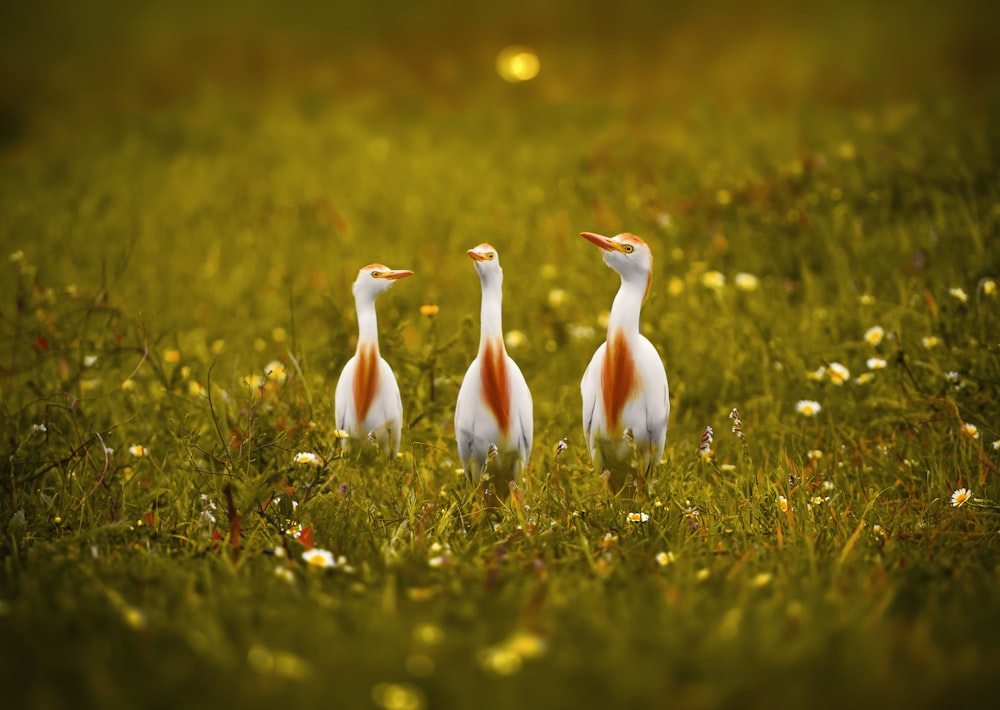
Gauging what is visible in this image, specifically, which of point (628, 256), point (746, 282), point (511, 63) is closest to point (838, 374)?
point (746, 282)

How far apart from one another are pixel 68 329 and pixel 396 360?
1.83m

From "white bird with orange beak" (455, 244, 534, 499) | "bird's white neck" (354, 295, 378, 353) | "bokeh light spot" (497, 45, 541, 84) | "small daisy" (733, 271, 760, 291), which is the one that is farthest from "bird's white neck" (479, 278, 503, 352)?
"bokeh light spot" (497, 45, 541, 84)

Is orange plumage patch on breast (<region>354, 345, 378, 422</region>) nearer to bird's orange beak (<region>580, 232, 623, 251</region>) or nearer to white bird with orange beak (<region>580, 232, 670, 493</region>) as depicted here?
white bird with orange beak (<region>580, 232, 670, 493</region>)

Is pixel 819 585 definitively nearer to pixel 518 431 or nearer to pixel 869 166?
pixel 518 431

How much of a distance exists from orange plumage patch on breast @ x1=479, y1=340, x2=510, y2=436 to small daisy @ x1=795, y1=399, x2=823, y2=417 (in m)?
1.53

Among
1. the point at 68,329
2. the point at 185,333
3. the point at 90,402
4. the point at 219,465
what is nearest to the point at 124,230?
the point at 185,333

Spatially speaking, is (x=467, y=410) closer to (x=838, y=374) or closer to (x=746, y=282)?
(x=838, y=374)

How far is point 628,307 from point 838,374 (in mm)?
1422

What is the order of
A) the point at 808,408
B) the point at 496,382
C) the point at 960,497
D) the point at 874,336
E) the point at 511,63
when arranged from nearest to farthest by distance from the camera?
the point at 496,382 < the point at 960,497 < the point at 808,408 < the point at 874,336 < the point at 511,63

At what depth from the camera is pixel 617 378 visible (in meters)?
3.27

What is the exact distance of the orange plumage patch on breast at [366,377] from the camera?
3.41 meters

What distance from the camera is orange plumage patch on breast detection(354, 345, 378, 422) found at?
3414 millimetres

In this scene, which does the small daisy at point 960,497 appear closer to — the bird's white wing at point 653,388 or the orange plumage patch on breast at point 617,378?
the bird's white wing at point 653,388

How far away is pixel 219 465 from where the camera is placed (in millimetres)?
3273
